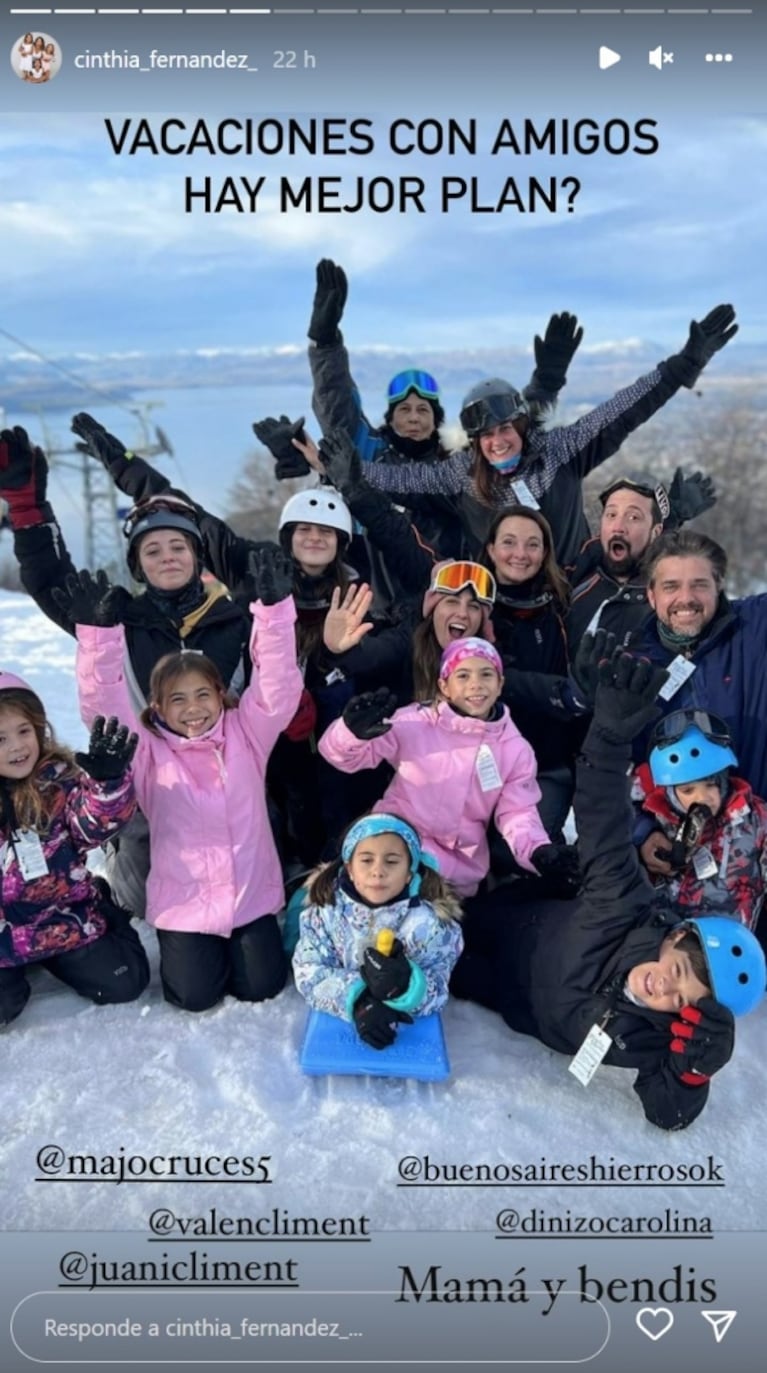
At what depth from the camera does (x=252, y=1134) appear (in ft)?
8.98

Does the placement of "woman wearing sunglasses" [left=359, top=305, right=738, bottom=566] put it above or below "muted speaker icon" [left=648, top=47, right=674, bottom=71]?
below

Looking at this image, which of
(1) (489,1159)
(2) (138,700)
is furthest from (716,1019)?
(2) (138,700)

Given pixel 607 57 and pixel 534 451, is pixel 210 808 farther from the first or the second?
pixel 607 57

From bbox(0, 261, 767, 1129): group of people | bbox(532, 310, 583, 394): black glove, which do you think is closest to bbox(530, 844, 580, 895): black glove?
bbox(0, 261, 767, 1129): group of people

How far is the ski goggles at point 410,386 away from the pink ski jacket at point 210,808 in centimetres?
199

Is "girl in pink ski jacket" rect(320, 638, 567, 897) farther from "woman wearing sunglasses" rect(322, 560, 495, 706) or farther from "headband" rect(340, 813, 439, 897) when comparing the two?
"headband" rect(340, 813, 439, 897)

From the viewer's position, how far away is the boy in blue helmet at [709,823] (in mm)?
3207

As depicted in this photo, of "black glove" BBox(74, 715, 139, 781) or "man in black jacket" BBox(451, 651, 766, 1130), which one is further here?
"black glove" BBox(74, 715, 139, 781)

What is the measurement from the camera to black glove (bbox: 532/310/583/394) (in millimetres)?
5129

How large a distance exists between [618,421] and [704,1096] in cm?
297

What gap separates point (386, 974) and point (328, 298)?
10.3 feet

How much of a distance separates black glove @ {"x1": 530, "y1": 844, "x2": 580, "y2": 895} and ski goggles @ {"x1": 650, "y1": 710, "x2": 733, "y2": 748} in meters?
0.50

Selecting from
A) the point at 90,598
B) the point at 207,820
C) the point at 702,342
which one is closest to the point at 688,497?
the point at 702,342

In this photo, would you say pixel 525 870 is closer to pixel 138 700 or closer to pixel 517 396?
pixel 138 700
